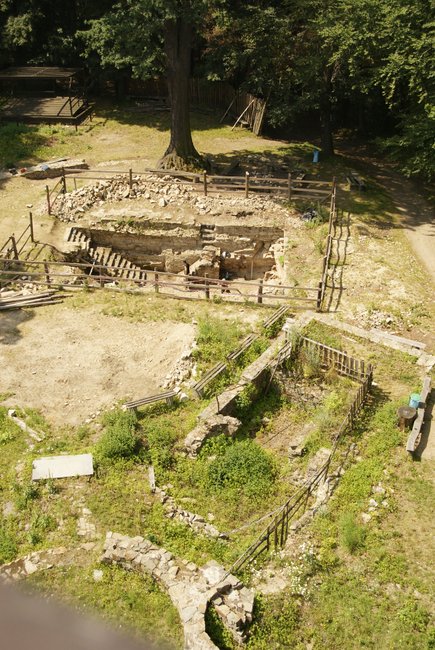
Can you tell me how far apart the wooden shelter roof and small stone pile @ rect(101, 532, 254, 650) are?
31.4 metres

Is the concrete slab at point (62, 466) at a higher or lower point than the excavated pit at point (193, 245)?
lower

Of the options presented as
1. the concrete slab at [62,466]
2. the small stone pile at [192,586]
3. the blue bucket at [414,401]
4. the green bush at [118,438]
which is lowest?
the small stone pile at [192,586]

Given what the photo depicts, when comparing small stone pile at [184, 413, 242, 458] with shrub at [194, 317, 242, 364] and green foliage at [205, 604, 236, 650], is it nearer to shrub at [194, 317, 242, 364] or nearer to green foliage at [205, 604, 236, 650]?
shrub at [194, 317, 242, 364]

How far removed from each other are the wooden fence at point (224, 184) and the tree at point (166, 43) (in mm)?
1343

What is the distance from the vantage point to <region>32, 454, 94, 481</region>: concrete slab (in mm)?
13891

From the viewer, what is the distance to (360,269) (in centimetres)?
2191

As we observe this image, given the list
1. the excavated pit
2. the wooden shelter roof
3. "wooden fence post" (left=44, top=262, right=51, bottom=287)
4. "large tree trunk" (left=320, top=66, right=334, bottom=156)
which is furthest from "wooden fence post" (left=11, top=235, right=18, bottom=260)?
the wooden shelter roof

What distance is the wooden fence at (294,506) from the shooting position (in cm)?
1200

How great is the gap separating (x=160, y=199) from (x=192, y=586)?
18085 millimetres

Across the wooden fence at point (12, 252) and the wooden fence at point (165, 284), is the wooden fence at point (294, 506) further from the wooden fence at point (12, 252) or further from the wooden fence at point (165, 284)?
the wooden fence at point (12, 252)

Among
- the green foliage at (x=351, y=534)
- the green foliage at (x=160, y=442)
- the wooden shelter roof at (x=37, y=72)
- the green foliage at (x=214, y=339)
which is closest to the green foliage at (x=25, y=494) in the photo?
the green foliage at (x=160, y=442)

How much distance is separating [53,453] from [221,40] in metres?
25.4

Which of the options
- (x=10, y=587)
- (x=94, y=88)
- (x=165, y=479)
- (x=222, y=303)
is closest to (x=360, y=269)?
(x=222, y=303)

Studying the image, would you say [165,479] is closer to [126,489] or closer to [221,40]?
[126,489]
